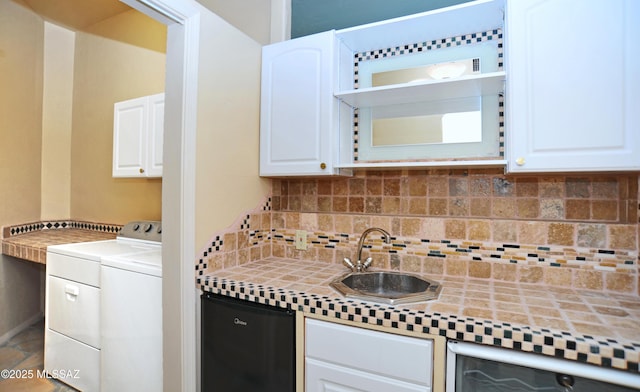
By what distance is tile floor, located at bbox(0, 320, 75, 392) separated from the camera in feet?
7.03

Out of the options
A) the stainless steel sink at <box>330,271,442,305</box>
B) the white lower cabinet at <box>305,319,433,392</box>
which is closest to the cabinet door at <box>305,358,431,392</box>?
the white lower cabinet at <box>305,319,433,392</box>

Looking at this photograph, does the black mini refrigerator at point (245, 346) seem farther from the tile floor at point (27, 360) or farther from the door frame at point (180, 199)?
the tile floor at point (27, 360)

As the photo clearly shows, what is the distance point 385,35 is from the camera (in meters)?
1.78

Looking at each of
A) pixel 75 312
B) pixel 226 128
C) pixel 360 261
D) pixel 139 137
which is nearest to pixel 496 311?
pixel 360 261

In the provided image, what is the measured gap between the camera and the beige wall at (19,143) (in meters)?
2.79

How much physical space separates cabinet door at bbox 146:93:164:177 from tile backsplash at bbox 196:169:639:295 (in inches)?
34.5

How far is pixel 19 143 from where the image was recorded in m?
2.94

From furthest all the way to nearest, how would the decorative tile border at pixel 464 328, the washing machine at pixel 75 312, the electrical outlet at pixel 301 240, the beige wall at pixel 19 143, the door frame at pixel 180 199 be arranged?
the beige wall at pixel 19 143 → the electrical outlet at pixel 301 240 → the washing machine at pixel 75 312 → the door frame at pixel 180 199 → the decorative tile border at pixel 464 328

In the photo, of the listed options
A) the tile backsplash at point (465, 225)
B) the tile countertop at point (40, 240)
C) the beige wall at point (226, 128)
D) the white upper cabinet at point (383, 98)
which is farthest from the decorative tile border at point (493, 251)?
the tile countertop at point (40, 240)

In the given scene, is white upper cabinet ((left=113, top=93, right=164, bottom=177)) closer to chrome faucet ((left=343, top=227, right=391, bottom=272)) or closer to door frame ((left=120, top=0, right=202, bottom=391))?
door frame ((left=120, top=0, right=202, bottom=391))

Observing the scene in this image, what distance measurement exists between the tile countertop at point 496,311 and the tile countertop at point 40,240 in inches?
63.9

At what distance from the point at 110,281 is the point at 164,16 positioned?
139 centimetres

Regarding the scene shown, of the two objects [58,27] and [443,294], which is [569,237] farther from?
[58,27]

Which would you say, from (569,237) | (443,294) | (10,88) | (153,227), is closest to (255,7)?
(153,227)
